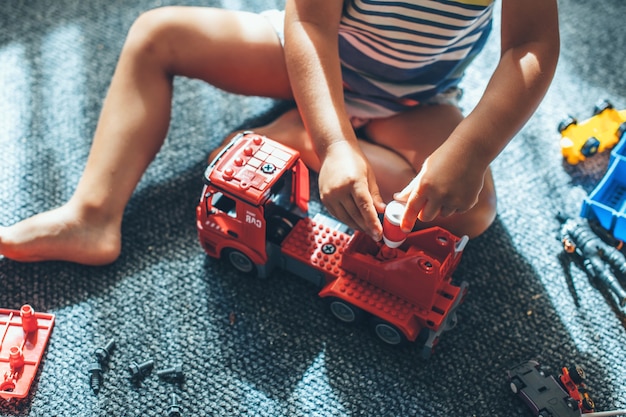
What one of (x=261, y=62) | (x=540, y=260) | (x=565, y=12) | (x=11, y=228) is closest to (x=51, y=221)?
(x=11, y=228)

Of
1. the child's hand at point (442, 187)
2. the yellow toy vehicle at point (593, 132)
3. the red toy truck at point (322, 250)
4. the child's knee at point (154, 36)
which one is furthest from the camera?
the yellow toy vehicle at point (593, 132)

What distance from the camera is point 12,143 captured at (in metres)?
0.99

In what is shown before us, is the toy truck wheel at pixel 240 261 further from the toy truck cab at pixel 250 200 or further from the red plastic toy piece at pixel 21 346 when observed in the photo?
the red plastic toy piece at pixel 21 346

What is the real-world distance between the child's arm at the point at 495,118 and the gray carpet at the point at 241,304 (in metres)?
0.23

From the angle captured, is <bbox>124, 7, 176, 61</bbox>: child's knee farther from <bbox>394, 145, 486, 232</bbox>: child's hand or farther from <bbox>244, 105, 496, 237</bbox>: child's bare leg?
<bbox>394, 145, 486, 232</bbox>: child's hand

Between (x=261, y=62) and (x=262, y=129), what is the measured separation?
0.11m

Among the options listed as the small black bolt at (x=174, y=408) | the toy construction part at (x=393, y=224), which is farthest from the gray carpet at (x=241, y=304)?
the toy construction part at (x=393, y=224)

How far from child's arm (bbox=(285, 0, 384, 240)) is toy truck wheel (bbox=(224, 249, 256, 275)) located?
0.57 ft

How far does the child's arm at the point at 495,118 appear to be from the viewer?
64 cm

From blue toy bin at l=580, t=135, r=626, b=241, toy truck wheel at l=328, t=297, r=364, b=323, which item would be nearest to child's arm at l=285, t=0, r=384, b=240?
toy truck wheel at l=328, t=297, r=364, b=323

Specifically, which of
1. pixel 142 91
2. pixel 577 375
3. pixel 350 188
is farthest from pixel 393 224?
pixel 142 91

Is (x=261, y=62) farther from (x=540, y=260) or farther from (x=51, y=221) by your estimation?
(x=540, y=260)

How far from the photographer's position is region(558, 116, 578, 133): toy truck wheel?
999mm

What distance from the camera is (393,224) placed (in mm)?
672
